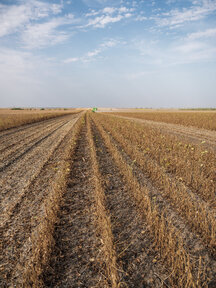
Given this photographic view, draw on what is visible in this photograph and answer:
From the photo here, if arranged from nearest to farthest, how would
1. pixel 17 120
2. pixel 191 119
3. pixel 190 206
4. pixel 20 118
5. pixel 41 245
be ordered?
pixel 41 245 < pixel 190 206 < pixel 17 120 < pixel 191 119 < pixel 20 118

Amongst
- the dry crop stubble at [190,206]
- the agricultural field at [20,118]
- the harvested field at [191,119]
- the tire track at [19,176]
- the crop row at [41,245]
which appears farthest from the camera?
→ the agricultural field at [20,118]

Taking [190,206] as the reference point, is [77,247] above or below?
below

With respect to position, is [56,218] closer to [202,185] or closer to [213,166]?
[202,185]

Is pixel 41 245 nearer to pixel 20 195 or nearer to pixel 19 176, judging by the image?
pixel 20 195

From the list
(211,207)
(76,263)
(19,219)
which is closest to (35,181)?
(19,219)

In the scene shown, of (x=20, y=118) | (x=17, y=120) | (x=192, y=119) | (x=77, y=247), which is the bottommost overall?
(x=77, y=247)

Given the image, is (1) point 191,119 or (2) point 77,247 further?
(1) point 191,119

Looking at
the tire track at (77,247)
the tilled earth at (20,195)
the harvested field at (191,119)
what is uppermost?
the harvested field at (191,119)

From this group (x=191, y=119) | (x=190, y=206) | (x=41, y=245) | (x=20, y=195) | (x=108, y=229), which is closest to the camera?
(x=41, y=245)

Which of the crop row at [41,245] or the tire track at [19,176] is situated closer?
the crop row at [41,245]

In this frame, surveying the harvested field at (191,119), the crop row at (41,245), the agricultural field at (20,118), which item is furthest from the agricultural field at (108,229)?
the agricultural field at (20,118)

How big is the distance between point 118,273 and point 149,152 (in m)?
7.30

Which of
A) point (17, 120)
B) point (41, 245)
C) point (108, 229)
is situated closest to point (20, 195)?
point (41, 245)

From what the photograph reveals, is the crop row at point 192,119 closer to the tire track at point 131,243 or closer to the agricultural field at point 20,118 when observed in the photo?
the tire track at point 131,243
